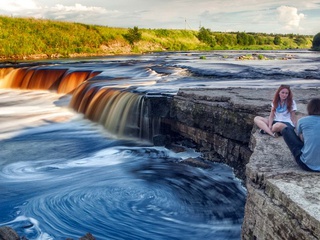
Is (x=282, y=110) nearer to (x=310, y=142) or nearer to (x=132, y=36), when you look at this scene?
(x=310, y=142)

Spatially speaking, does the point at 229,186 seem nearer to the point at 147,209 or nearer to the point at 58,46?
the point at 147,209

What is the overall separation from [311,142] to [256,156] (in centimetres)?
114

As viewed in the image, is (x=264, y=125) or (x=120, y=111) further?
(x=120, y=111)

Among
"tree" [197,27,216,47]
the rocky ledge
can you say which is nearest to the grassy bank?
"tree" [197,27,216,47]

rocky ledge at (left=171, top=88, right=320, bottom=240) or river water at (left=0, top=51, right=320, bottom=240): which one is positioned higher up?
rocky ledge at (left=171, top=88, right=320, bottom=240)

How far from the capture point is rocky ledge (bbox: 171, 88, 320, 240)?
3916 millimetres

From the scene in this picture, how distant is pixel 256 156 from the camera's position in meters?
5.78

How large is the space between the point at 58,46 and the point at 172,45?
1345 inches

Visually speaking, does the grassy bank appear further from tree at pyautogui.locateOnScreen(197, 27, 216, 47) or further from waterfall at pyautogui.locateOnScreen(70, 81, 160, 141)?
waterfall at pyautogui.locateOnScreen(70, 81, 160, 141)

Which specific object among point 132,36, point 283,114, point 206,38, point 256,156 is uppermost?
point 206,38

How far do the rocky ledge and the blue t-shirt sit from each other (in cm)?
17

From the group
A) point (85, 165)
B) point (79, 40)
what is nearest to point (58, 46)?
point (79, 40)

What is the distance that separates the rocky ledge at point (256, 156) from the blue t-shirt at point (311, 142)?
0.17m

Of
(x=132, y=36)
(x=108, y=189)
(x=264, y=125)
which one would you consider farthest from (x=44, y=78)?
(x=132, y=36)
